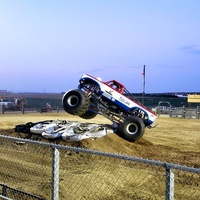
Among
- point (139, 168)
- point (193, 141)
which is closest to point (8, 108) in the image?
point (193, 141)

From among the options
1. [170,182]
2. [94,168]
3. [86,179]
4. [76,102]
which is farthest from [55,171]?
[76,102]

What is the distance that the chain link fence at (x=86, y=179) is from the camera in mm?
7450

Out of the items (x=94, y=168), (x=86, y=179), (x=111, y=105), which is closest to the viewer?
(x=86, y=179)

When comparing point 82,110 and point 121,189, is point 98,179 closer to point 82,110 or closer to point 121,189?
point 121,189

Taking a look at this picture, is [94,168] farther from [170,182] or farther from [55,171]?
[170,182]

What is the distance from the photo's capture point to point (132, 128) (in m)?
14.4

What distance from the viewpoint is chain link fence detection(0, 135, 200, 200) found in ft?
24.4

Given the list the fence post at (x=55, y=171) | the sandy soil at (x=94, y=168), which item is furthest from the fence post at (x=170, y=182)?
the sandy soil at (x=94, y=168)

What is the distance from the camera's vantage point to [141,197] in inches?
303

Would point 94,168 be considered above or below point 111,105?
below

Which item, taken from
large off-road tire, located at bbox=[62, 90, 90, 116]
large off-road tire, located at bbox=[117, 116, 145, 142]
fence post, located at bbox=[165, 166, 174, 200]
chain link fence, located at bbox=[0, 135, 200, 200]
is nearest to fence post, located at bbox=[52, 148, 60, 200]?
chain link fence, located at bbox=[0, 135, 200, 200]

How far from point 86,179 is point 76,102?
18.8 feet

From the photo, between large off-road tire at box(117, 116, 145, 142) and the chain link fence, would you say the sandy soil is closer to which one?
the chain link fence

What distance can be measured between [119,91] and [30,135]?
367 centimetres
